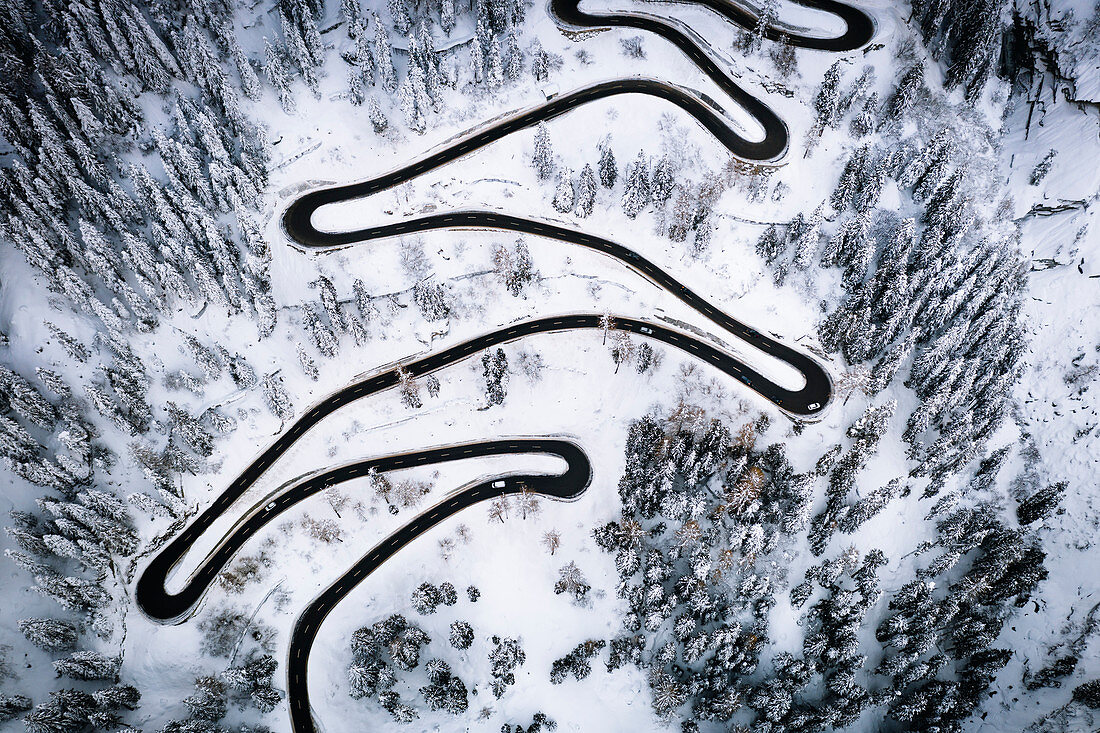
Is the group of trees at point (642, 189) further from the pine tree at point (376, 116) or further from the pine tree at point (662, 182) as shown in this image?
the pine tree at point (376, 116)

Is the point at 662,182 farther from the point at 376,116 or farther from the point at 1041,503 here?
the point at 1041,503

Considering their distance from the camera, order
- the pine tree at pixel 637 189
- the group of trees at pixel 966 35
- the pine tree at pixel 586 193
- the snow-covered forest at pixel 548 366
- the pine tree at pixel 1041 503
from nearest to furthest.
A: the snow-covered forest at pixel 548 366
the pine tree at pixel 1041 503
the pine tree at pixel 586 193
the group of trees at pixel 966 35
the pine tree at pixel 637 189

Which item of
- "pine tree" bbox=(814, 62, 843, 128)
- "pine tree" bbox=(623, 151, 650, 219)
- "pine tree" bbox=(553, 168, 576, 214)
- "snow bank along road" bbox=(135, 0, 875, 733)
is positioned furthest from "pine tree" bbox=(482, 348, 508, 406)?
"pine tree" bbox=(814, 62, 843, 128)

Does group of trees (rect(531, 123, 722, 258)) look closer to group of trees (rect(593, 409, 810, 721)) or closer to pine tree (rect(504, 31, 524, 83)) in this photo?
pine tree (rect(504, 31, 524, 83))

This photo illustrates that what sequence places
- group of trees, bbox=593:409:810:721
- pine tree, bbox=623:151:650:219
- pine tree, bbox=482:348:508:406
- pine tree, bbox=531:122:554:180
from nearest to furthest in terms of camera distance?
group of trees, bbox=593:409:810:721 < pine tree, bbox=482:348:508:406 < pine tree, bbox=623:151:650:219 < pine tree, bbox=531:122:554:180

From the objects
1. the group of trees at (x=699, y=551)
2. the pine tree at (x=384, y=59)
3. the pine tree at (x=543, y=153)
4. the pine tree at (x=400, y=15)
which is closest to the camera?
the group of trees at (x=699, y=551)

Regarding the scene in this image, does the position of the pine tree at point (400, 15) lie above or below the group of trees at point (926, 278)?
above

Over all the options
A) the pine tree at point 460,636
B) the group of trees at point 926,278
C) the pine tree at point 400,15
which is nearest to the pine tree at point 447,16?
the pine tree at point 400,15

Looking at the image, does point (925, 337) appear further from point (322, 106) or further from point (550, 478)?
point (322, 106)
